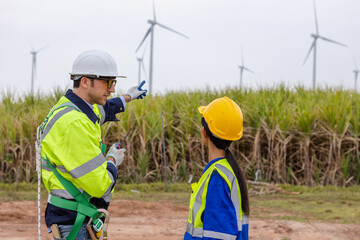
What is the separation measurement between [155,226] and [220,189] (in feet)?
17.9

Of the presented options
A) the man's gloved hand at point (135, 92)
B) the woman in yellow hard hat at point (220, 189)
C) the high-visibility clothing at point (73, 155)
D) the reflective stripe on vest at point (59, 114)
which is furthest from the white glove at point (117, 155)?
the man's gloved hand at point (135, 92)

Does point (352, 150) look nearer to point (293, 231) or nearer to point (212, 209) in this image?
point (293, 231)

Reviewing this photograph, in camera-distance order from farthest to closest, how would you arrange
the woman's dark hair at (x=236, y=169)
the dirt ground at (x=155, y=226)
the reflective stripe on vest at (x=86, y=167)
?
the dirt ground at (x=155, y=226) → the reflective stripe on vest at (x=86, y=167) → the woman's dark hair at (x=236, y=169)

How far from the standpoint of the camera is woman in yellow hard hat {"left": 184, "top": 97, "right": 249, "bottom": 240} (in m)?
2.68

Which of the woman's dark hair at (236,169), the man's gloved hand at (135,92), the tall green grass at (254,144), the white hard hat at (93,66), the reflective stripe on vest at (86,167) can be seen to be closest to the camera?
the woman's dark hair at (236,169)

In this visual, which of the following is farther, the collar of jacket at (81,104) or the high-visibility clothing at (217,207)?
A: the collar of jacket at (81,104)

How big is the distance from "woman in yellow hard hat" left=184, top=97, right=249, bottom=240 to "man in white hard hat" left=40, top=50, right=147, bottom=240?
0.61 metres

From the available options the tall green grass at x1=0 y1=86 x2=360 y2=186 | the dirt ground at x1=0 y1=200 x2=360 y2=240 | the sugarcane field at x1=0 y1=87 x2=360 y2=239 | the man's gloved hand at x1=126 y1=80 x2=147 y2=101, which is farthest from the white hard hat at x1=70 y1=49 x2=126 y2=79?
the tall green grass at x1=0 y1=86 x2=360 y2=186

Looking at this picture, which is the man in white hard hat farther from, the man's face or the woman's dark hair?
the woman's dark hair

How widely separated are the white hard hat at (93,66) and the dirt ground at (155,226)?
4167mm

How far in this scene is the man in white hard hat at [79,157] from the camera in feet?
9.88

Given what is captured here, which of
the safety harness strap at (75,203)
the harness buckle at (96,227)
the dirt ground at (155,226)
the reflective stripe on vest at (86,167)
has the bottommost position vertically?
the dirt ground at (155,226)

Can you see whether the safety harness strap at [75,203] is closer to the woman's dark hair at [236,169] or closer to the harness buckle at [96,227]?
the harness buckle at [96,227]

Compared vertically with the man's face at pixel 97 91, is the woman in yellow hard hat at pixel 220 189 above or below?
below
